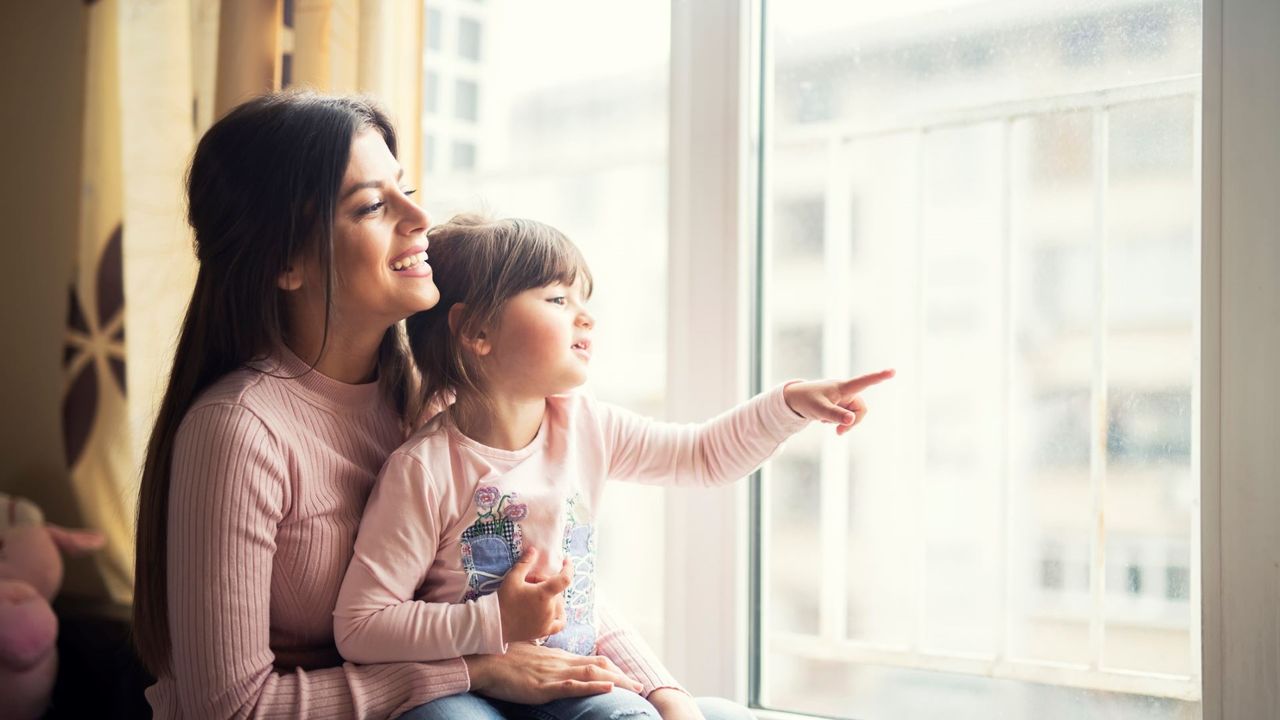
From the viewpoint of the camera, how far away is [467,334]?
1121 mm

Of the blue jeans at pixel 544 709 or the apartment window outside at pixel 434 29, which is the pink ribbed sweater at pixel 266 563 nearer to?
the blue jeans at pixel 544 709

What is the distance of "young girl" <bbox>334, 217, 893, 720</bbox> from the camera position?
3.33 ft

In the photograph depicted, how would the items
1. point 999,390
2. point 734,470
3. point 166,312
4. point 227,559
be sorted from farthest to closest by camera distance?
1. point 166,312
2. point 999,390
3. point 734,470
4. point 227,559

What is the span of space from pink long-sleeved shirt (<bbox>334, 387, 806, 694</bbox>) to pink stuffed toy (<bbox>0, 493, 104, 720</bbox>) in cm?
89

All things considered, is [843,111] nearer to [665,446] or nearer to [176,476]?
[665,446]

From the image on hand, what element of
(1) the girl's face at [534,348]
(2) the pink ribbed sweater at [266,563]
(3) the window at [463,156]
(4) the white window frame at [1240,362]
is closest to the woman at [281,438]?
(2) the pink ribbed sweater at [266,563]

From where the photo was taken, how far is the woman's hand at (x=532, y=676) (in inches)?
40.4

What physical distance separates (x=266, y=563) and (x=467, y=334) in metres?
0.33

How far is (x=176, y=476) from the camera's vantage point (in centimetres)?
103

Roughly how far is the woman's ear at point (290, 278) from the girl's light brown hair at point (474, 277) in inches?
6.1

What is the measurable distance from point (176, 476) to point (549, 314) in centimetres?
44

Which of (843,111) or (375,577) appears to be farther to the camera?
(843,111)

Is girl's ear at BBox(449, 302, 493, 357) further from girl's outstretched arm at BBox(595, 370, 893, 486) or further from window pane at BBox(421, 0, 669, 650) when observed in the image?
window pane at BBox(421, 0, 669, 650)


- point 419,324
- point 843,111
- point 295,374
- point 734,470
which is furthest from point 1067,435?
point 295,374
